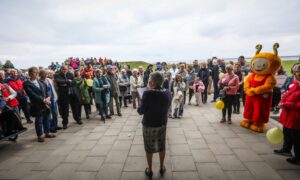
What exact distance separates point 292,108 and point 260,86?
1.47 m

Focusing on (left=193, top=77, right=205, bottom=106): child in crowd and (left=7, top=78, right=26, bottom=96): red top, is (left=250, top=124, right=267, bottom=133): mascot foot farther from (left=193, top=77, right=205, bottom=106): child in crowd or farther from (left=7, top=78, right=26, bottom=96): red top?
(left=7, top=78, right=26, bottom=96): red top

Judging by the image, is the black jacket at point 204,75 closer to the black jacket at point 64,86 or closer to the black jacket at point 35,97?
the black jacket at point 64,86

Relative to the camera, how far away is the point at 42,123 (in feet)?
16.7

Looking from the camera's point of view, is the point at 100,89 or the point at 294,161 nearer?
the point at 294,161

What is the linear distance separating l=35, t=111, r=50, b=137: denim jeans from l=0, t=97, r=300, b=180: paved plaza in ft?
0.93

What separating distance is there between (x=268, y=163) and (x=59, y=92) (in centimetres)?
577

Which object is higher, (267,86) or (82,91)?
(267,86)

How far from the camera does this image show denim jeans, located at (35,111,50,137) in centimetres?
488

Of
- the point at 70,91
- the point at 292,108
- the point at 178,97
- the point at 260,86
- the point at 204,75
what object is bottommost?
the point at 178,97

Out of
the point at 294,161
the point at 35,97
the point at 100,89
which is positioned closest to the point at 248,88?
the point at 294,161

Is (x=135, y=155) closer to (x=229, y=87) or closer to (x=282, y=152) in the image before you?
(x=282, y=152)

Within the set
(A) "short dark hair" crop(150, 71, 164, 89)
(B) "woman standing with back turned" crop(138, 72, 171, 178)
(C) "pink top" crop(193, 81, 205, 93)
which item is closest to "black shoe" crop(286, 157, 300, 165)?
(B) "woman standing with back turned" crop(138, 72, 171, 178)

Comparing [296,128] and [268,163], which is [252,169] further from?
[296,128]

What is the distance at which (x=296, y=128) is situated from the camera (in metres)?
3.52
